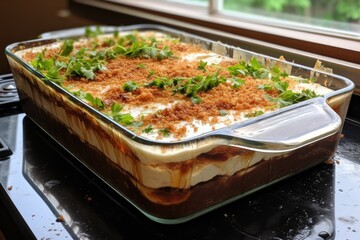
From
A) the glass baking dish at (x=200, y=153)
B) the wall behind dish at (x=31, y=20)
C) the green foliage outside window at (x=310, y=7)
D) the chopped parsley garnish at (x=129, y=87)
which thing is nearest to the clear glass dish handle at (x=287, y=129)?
the glass baking dish at (x=200, y=153)

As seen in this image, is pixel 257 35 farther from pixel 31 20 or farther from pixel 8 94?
pixel 31 20

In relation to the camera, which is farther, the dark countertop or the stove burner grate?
the stove burner grate

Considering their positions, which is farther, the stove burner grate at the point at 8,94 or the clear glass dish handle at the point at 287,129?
the stove burner grate at the point at 8,94

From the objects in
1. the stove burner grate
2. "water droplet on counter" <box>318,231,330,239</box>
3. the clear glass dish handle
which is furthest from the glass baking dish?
the stove burner grate

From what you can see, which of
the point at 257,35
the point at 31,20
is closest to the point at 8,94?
the point at 257,35

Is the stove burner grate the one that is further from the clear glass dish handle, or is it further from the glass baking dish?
the clear glass dish handle

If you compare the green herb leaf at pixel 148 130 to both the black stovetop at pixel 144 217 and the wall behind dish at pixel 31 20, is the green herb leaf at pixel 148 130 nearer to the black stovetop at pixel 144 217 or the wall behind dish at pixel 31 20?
the black stovetop at pixel 144 217
